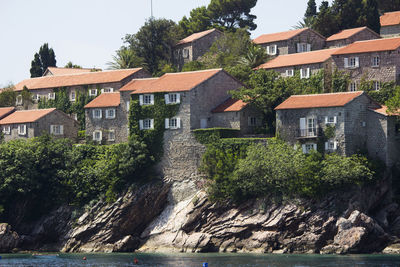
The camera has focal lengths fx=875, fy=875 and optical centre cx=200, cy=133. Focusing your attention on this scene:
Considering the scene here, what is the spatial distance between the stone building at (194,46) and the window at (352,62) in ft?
87.1

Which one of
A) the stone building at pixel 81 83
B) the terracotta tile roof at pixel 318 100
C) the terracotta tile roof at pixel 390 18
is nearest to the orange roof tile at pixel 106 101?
the stone building at pixel 81 83

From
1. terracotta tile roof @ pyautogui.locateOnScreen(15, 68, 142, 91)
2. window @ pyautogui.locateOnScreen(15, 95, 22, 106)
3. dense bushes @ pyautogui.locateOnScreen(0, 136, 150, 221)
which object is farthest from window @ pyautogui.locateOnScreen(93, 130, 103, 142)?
window @ pyautogui.locateOnScreen(15, 95, 22, 106)

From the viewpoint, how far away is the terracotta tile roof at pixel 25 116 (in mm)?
97938

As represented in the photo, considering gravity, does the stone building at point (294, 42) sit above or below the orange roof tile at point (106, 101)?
above

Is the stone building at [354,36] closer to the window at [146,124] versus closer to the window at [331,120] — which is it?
the window at [331,120]

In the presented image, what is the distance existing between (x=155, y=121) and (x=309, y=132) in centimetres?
1623

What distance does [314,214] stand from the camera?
7619 cm

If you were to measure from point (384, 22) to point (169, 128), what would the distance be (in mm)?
37608

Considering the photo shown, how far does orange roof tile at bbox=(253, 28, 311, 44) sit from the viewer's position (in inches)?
4124

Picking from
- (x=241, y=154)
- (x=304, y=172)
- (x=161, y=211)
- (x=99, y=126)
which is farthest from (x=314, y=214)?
(x=99, y=126)

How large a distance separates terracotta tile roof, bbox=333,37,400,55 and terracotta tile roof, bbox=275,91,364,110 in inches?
334

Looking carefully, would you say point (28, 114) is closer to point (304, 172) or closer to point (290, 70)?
point (290, 70)

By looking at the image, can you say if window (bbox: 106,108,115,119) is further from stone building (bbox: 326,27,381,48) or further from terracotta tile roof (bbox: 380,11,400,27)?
terracotta tile roof (bbox: 380,11,400,27)

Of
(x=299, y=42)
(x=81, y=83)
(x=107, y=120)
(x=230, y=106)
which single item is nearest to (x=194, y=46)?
(x=299, y=42)
